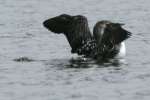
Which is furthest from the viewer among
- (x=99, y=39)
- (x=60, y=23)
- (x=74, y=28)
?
(x=60, y=23)

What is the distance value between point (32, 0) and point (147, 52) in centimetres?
1055

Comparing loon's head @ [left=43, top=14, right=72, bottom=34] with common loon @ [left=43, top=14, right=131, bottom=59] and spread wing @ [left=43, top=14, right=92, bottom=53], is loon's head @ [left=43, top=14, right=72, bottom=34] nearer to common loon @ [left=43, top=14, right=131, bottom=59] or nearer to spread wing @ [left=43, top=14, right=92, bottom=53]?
spread wing @ [left=43, top=14, right=92, bottom=53]

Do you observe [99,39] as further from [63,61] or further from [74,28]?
[63,61]

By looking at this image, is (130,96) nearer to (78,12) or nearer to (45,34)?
(45,34)

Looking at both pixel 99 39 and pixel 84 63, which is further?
pixel 99 39

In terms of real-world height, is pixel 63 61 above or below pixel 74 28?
below

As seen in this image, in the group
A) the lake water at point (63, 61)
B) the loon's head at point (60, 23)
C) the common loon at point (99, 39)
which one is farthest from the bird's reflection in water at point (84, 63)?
the loon's head at point (60, 23)

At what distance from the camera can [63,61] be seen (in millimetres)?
19969

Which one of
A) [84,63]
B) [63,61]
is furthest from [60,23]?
[84,63]

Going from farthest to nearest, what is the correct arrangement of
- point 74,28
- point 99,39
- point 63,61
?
1. point 74,28
2. point 99,39
3. point 63,61

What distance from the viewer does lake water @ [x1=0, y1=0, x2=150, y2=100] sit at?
16219 millimetres

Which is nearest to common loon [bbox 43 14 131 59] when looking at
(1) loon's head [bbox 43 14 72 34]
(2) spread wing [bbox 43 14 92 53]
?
(2) spread wing [bbox 43 14 92 53]

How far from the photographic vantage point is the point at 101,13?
27391mm

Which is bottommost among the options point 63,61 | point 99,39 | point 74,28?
point 63,61
